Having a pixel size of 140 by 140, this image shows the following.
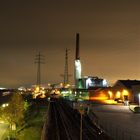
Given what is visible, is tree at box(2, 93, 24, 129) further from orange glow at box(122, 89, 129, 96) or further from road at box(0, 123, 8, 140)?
orange glow at box(122, 89, 129, 96)

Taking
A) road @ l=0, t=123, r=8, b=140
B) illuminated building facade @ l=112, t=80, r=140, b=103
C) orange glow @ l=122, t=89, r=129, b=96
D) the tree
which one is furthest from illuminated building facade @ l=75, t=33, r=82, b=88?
the tree

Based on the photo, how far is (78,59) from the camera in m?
159

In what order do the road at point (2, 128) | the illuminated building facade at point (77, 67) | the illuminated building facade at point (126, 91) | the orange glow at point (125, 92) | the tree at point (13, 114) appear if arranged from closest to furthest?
the road at point (2, 128), the tree at point (13, 114), the illuminated building facade at point (126, 91), the orange glow at point (125, 92), the illuminated building facade at point (77, 67)

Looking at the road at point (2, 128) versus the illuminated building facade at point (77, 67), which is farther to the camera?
the illuminated building facade at point (77, 67)

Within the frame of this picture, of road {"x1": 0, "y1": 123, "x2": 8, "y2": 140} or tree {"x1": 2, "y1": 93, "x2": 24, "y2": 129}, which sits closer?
road {"x1": 0, "y1": 123, "x2": 8, "y2": 140}

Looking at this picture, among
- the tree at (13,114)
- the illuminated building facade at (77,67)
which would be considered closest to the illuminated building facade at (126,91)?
the tree at (13,114)

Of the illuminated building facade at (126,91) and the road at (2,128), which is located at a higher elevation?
the illuminated building facade at (126,91)

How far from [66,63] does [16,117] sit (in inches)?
4593

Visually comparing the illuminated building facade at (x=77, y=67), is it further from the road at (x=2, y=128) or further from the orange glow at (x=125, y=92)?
the road at (x=2, y=128)

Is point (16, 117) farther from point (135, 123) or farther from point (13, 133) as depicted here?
point (135, 123)

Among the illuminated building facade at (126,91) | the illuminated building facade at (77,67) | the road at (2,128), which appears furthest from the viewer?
the illuminated building facade at (77,67)

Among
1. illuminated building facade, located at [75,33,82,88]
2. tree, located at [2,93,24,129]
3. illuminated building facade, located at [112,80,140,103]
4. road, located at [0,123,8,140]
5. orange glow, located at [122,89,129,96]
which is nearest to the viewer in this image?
road, located at [0,123,8,140]

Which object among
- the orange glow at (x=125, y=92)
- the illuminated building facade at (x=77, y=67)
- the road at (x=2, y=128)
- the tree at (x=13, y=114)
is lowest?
the road at (x=2, y=128)

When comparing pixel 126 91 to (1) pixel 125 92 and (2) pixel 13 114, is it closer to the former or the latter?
(1) pixel 125 92
